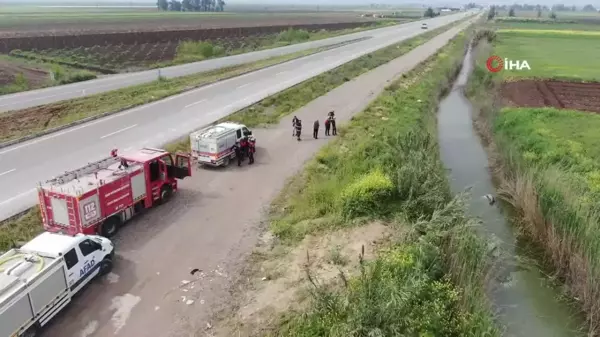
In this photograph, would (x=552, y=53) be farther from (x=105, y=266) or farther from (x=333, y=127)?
(x=105, y=266)

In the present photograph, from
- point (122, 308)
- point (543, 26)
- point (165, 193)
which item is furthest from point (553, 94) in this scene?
point (543, 26)

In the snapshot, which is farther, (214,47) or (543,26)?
(543,26)

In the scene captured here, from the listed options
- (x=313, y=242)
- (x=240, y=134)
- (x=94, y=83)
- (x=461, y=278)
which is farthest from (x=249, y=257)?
(x=94, y=83)

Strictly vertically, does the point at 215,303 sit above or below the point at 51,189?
below

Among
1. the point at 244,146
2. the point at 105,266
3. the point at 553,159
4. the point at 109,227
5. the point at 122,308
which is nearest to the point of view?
the point at 122,308

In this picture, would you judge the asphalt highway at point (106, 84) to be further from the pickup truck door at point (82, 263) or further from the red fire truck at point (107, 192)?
the pickup truck door at point (82, 263)

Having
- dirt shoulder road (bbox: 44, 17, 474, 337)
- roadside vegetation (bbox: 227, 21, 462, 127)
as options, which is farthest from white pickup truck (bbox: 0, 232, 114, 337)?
roadside vegetation (bbox: 227, 21, 462, 127)

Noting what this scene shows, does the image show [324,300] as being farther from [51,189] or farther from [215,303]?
[51,189]
